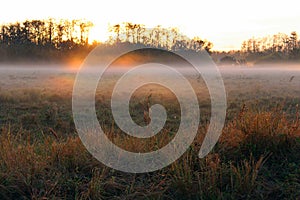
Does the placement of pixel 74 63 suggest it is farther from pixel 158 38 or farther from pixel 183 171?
pixel 183 171

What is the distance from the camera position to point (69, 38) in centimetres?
6238

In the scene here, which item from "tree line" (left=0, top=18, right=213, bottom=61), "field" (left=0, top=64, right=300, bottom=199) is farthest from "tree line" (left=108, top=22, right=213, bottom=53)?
"field" (left=0, top=64, right=300, bottom=199)

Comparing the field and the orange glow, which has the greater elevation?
the orange glow

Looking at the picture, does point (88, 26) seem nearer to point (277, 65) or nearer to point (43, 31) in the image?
point (43, 31)

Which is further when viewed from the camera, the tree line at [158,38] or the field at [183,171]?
the tree line at [158,38]

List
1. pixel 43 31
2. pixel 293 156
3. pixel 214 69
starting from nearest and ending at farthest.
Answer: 1. pixel 293 156
2. pixel 214 69
3. pixel 43 31

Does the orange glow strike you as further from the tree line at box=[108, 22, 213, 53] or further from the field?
the field

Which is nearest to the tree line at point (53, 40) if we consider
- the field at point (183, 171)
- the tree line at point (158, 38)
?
the tree line at point (158, 38)

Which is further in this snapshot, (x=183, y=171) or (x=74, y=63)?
(x=74, y=63)

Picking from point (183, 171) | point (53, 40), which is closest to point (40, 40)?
point (53, 40)

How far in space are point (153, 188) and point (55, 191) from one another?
1124 millimetres

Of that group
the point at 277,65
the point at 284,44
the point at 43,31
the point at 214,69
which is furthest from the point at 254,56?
the point at 43,31

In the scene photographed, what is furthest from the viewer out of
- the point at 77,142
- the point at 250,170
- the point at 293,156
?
the point at 77,142

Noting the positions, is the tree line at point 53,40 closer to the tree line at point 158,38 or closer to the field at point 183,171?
the tree line at point 158,38
